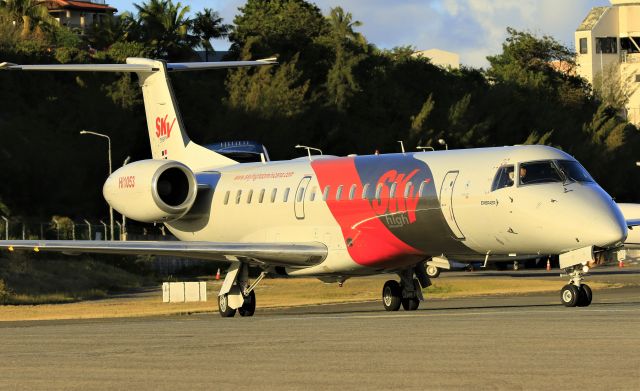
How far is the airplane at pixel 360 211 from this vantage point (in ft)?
78.9

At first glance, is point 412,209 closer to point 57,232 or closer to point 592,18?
point 57,232

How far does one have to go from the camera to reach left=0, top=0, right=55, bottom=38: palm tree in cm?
10240

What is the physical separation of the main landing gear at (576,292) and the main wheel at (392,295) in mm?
5273

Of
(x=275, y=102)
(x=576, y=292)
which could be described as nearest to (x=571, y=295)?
(x=576, y=292)

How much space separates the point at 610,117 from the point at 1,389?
384ft

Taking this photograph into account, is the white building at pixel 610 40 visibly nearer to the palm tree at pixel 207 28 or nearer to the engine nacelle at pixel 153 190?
the palm tree at pixel 207 28

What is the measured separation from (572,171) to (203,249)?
807 cm

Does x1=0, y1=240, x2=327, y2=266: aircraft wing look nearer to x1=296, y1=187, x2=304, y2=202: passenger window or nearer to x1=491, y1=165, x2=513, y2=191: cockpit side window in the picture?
x1=296, y1=187, x2=304, y2=202: passenger window

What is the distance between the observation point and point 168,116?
34.8 metres

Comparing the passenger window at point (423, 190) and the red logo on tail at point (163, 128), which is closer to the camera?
the passenger window at point (423, 190)

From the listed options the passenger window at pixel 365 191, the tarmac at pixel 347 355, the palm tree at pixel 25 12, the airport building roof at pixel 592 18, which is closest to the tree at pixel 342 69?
the palm tree at pixel 25 12

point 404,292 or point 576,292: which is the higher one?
point 576,292

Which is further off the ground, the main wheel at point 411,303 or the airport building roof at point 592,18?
the airport building roof at point 592,18

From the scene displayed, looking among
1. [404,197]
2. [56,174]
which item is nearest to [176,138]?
[404,197]
